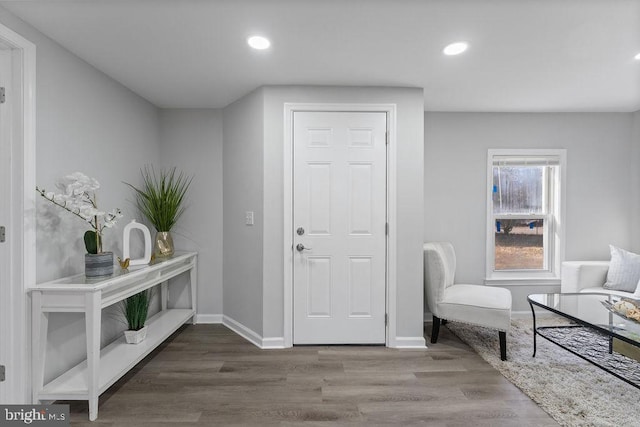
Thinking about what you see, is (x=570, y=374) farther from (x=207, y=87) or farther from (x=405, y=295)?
(x=207, y=87)

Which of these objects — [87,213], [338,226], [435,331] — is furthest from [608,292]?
[87,213]

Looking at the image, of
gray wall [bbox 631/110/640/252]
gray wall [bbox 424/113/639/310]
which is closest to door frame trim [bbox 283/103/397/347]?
gray wall [bbox 424/113/639/310]

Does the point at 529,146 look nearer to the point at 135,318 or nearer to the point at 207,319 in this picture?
the point at 207,319

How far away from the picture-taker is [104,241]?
9.10 feet

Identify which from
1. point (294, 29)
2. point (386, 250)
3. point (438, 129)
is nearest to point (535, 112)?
point (438, 129)

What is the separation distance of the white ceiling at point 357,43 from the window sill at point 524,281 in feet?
6.59

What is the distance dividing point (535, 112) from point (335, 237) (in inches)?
112

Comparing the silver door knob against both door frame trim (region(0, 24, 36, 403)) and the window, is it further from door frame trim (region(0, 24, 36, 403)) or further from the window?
the window

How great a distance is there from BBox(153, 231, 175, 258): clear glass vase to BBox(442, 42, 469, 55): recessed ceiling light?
2961 mm

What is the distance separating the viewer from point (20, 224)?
1973 mm

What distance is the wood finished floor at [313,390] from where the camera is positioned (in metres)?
2.01

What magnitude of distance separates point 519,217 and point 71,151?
14.7 feet

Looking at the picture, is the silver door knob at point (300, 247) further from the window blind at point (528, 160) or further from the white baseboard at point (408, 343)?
the window blind at point (528, 160)

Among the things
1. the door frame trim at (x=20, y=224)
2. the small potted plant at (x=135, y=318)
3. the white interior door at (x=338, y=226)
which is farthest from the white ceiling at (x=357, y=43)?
the small potted plant at (x=135, y=318)
